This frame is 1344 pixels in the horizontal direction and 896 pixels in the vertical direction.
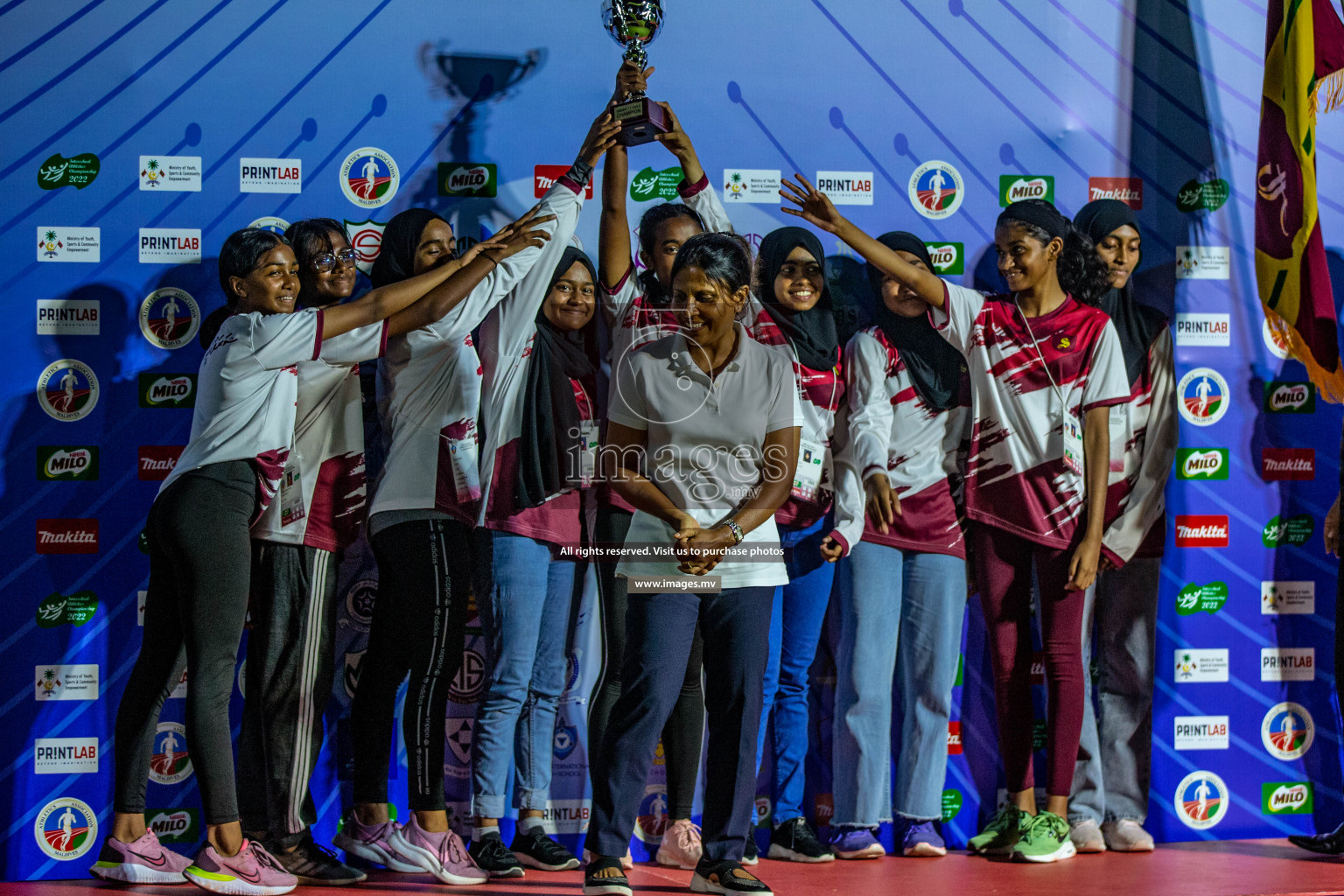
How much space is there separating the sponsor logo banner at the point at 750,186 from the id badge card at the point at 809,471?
0.82 m

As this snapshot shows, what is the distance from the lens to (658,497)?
112 inches

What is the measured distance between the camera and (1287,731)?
4066mm

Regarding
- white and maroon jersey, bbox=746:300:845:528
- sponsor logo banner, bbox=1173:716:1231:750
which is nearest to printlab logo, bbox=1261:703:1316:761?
sponsor logo banner, bbox=1173:716:1231:750

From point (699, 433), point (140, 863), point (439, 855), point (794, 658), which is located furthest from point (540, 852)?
point (699, 433)

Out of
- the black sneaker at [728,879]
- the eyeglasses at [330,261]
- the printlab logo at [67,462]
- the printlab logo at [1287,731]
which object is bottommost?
the black sneaker at [728,879]

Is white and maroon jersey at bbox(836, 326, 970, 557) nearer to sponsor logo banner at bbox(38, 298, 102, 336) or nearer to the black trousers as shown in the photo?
the black trousers

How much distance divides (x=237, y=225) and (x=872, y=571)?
Result: 222 cm

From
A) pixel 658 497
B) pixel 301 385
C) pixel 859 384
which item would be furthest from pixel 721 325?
pixel 301 385

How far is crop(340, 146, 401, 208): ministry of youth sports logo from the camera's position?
12.0 ft

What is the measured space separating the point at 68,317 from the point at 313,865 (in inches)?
70.5

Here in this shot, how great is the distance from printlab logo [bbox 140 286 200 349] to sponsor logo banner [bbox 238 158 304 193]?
0.38 meters

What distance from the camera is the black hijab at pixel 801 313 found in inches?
143

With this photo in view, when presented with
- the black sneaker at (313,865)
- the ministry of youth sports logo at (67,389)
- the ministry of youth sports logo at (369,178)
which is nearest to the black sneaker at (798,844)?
the black sneaker at (313,865)

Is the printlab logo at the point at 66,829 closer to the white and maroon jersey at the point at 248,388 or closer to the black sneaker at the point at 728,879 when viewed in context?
the white and maroon jersey at the point at 248,388
